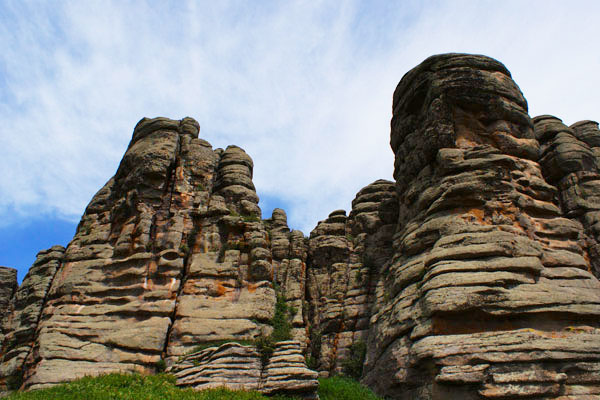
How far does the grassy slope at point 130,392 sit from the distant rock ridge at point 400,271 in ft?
3.22

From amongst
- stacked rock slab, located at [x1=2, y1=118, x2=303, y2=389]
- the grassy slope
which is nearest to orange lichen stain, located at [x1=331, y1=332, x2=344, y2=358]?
stacked rock slab, located at [x1=2, y1=118, x2=303, y2=389]

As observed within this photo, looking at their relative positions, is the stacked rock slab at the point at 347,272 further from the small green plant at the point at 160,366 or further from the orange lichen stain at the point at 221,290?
the small green plant at the point at 160,366

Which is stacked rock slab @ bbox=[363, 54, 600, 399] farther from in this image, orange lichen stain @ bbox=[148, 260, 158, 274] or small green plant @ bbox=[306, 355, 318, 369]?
orange lichen stain @ bbox=[148, 260, 158, 274]

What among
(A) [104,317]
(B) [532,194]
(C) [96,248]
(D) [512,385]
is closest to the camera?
(D) [512,385]

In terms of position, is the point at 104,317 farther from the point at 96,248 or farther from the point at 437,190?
the point at 437,190

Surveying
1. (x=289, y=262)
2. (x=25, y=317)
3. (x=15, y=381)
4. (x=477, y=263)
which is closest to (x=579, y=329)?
(x=477, y=263)

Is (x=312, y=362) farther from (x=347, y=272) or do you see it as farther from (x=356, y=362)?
(x=347, y=272)

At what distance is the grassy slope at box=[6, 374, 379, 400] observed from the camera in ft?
49.6

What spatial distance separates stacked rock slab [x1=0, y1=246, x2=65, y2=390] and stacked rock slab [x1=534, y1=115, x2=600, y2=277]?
31.4 m

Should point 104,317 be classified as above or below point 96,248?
below

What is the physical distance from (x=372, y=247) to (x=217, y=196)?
13.0 meters

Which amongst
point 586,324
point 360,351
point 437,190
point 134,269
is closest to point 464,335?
point 586,324

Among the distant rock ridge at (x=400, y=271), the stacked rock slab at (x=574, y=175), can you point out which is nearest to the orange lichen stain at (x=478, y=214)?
the distant rock ridge at (x=400, y=271)

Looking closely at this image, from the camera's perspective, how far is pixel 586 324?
14961 mm
